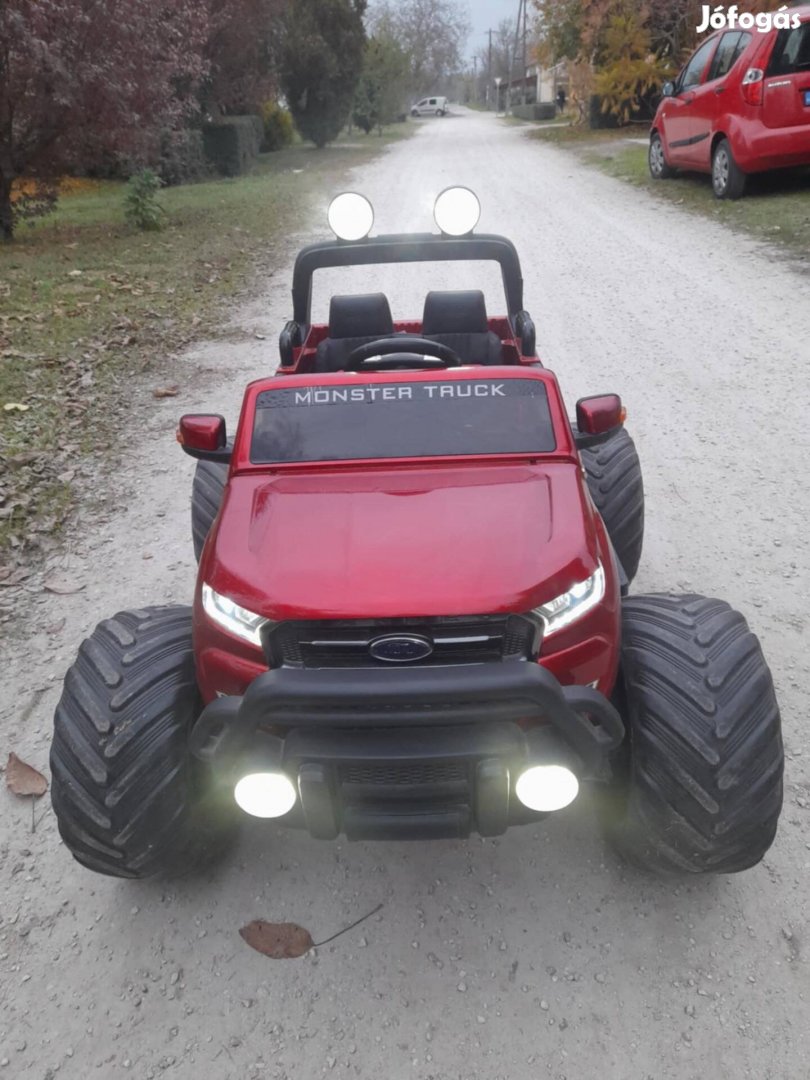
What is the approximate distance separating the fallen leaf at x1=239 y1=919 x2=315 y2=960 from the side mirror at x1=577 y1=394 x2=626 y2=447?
6.18 ft

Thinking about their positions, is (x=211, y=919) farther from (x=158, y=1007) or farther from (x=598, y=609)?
(x=598, y=609)

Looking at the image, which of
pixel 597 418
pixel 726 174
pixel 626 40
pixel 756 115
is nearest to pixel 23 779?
pixel 597 418

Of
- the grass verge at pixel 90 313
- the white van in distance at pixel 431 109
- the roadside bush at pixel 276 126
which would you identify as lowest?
the white van in distance at pixel 431 109

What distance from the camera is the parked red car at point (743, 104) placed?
34.1ft

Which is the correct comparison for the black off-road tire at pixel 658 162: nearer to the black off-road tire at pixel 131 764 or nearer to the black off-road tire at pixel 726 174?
the black off-road tire at pixel 726 174

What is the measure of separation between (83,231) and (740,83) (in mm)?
10122

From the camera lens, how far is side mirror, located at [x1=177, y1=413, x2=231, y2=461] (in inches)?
125

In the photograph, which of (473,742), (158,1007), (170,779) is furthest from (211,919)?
(473,742)

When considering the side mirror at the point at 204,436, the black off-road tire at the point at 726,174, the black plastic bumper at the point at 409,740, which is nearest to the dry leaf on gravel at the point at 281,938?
the black plastic bumper at the point at 409,740

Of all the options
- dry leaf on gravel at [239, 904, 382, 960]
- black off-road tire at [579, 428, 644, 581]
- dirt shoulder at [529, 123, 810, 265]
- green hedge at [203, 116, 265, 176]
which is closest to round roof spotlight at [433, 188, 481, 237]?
black off-road tire at [579, 428, 644, 581]

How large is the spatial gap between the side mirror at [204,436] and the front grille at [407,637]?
1.05m

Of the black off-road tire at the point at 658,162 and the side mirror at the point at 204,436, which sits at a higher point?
the side mirror at the point at 204,436

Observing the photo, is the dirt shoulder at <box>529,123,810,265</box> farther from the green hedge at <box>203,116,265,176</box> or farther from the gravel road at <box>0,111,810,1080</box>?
the green hedge at <box>203,116,265,176</box>

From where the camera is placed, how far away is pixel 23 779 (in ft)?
10.4
